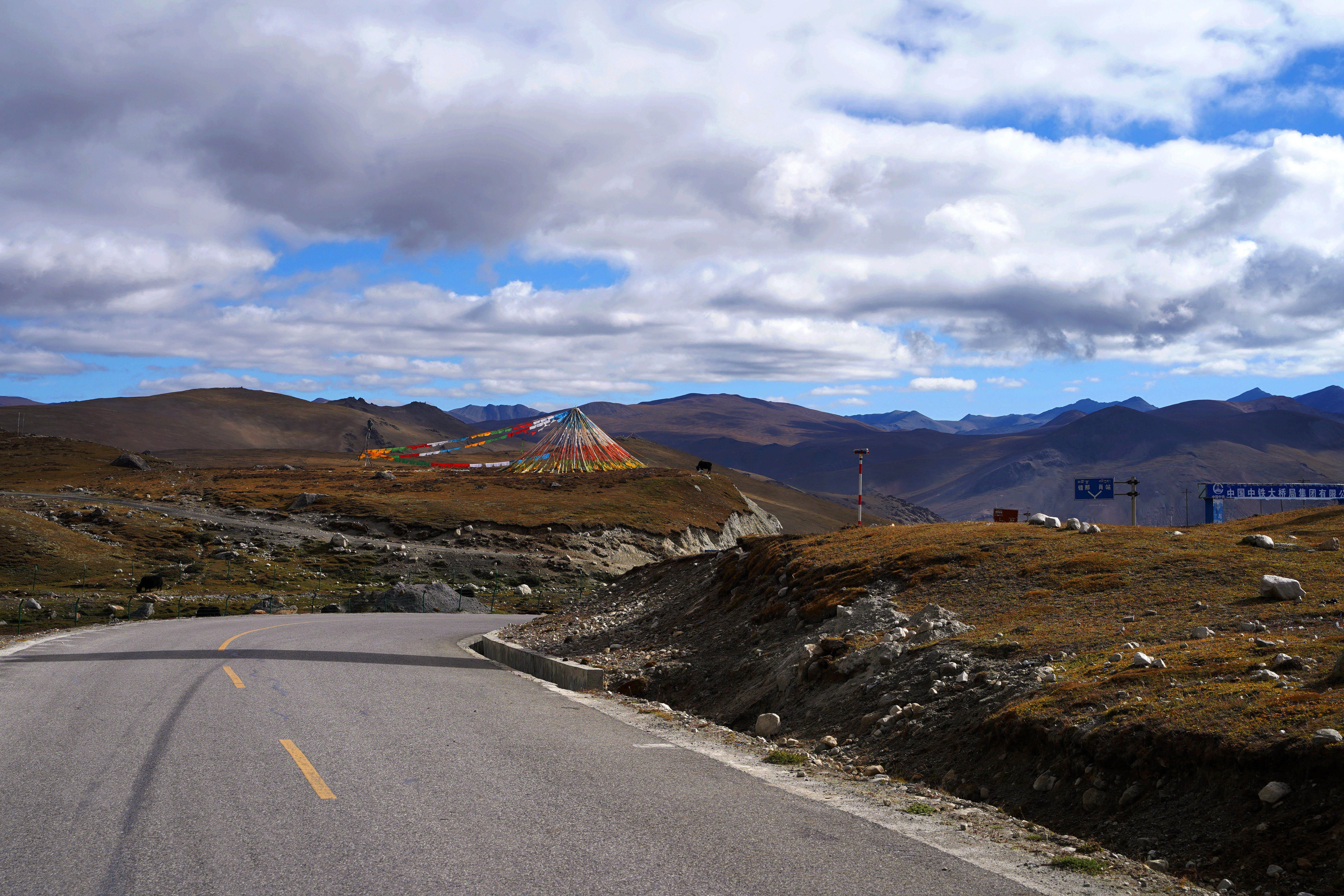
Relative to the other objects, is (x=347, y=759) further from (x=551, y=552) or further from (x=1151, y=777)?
(x=551, y=552)

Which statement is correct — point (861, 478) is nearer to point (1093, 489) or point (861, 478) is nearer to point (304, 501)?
point (1093, 489)

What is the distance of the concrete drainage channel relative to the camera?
15.3 meters

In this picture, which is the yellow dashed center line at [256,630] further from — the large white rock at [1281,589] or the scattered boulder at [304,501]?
the scattered boulder at [304,501]

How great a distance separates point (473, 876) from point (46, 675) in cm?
1226

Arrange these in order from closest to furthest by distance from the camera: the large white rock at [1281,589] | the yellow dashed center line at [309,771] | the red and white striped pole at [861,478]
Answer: the yellow dashed center line at [309,771] < the large white rock at [1281,589] < the red and white striped pole at [861,478]

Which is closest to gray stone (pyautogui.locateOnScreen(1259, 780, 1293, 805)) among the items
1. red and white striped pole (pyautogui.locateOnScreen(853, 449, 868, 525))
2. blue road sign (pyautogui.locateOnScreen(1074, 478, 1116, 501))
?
red and white striped pole (pyautogui.locateOnScreen(853, 449, 868, 525))

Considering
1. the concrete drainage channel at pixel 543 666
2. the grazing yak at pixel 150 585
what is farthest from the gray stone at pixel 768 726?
the grazing yak at pixel 150 585

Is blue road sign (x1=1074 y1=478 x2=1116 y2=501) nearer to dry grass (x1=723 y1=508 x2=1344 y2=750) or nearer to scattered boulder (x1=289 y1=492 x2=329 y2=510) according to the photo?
dry grass (x1=723 y1=508 x2=1344 y2=750)

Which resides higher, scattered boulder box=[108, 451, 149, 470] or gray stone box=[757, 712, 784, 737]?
scattered boulder box=[108, 451, 149, 470]

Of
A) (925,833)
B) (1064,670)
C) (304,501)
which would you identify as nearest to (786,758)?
(925,833)

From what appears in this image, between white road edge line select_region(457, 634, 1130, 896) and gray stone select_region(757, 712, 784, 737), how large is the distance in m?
1.02

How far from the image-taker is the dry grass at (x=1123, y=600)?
753 centimetres

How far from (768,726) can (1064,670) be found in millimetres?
3554

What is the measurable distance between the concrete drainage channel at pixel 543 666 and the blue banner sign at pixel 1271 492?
32171 millimetres
